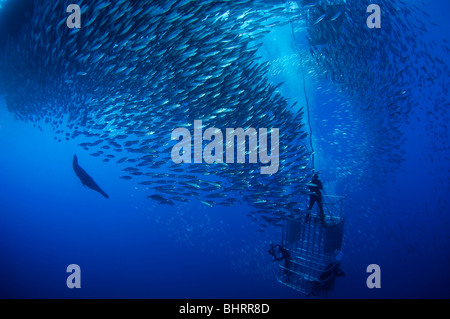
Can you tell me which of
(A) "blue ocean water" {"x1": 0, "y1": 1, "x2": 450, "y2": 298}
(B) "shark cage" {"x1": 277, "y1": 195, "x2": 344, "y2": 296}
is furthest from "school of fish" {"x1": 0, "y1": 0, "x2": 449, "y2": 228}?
(A) "blue ocean water" {"x1": 0, "y1": 1, "x2": 450, "y2": 298}

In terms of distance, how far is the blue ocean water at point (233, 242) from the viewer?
15.3m

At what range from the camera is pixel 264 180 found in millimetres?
6801

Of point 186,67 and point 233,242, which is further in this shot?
point 233,242

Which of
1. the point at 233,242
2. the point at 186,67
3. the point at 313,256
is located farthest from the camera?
the point at 233,242

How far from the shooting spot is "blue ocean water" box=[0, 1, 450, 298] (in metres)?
15.3

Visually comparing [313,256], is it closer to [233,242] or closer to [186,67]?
[186,67]

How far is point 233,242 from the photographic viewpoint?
115ft

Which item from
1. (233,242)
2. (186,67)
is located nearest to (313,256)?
(186,67)

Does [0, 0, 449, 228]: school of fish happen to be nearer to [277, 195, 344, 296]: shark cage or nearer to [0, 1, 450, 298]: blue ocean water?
[277, 195, 344, 296]: shark cage

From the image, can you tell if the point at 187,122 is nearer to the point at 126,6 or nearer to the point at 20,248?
the point at 126,6

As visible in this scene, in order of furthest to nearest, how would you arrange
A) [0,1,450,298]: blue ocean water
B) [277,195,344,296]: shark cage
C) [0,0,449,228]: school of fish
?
1. [0,1,450,298]: blue ocean water
2. [0,0,449,228]: school of fish
3. [277,195,344,296]: shark cage

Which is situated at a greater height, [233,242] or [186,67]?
[186,67]

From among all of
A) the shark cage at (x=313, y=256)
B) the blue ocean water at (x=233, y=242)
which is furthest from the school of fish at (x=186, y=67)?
the blue ocean water at (x=233, y=242)

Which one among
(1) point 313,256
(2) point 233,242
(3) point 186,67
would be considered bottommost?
(2) point 233,242
